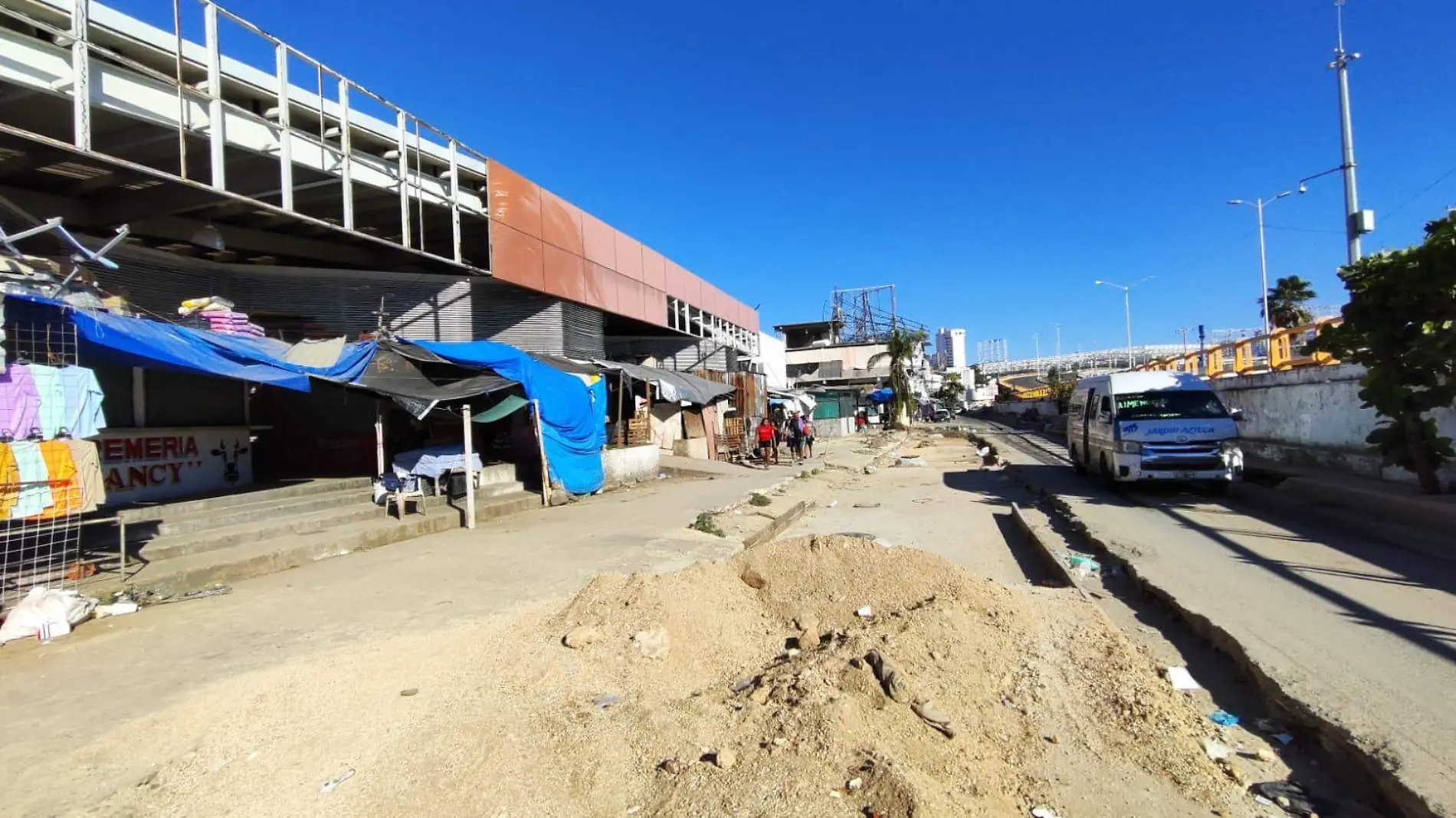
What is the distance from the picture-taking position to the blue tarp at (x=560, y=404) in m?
13.4

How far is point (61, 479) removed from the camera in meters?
6.40

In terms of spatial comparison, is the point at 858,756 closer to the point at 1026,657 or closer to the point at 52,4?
the point at 1026,657

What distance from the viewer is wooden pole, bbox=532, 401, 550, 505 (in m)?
13.9

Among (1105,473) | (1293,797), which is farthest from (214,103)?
(1105,473)

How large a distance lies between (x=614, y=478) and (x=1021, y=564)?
32.9 ft

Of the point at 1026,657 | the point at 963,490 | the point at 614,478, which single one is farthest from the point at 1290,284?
the point at 1026,657

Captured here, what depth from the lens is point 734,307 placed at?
3550cm

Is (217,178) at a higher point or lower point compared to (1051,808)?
higher

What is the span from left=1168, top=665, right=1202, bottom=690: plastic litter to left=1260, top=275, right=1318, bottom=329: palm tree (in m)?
51.6

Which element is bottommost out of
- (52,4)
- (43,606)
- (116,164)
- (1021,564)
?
(1021,564)

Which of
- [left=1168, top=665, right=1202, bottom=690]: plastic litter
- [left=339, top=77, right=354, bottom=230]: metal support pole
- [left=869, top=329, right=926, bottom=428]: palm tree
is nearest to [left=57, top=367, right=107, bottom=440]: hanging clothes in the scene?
[left=339, top=77, right=354, bottom=230]: metal support pole

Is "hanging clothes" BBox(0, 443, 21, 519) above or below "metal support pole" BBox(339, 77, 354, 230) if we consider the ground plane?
below

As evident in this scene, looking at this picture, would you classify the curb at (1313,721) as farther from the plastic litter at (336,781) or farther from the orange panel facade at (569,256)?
the orange panel facade at (569,256)

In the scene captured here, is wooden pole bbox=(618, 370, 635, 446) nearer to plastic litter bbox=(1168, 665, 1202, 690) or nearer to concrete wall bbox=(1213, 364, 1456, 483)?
concrete wall bbox=(1213, 364, 1456, 483)
